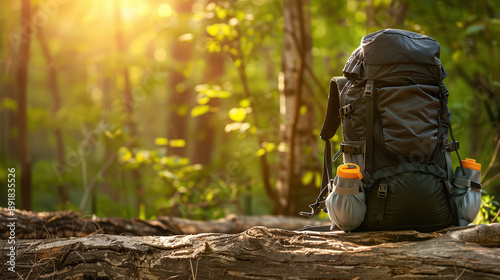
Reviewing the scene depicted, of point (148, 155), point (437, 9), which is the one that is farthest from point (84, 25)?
point (437, 9)

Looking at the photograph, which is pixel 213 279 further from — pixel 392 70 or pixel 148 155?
pixel 148 155

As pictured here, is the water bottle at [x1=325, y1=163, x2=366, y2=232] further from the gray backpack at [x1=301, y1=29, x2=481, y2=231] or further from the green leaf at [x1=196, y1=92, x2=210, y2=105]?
the green leaf at [x1=196, y1=92, x2=210, y2=105]

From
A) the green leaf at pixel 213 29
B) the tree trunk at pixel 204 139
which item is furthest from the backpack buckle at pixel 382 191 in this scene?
the tree trunk at pixel 204 139

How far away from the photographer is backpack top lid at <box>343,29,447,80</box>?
2.42 metres

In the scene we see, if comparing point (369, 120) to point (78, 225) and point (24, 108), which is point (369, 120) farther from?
point (24, 108)

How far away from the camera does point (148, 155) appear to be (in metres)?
5.73

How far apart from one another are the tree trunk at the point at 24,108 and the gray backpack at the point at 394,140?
5806 mm

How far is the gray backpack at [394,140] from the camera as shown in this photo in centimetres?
240

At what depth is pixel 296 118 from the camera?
5.52m

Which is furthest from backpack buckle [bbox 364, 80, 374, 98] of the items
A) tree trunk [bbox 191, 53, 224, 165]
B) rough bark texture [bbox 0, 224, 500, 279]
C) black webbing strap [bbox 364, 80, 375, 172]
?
tree trunk [bbox 191, 53, 224, 165]

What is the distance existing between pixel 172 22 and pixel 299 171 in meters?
3.13

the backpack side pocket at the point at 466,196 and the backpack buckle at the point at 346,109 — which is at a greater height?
the backpack buckle at the point at 346,109

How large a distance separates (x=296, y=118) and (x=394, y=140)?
3.16 metres

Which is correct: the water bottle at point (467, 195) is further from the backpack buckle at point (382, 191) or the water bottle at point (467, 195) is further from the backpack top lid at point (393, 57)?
the backpack top lid at point (393, 57)
